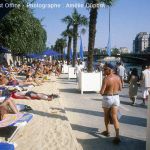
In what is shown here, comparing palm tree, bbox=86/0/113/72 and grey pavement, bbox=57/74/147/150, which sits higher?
palm tree, bbox=86/0/113/72

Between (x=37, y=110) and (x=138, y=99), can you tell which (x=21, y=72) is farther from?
(x=37, y=110)

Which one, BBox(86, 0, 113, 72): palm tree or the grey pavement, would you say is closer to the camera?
the grey pavement

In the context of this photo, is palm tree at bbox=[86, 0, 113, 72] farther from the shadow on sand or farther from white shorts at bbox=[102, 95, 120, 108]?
white shorts at bbox=[102, 95, 120, 108]

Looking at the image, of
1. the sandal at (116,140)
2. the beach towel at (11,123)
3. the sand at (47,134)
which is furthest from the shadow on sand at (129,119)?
the beach towel at (11,123)

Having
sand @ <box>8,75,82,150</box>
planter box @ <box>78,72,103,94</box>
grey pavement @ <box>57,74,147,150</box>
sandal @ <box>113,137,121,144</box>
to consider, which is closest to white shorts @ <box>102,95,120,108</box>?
sandal @ <box>113,137,121,144</box>

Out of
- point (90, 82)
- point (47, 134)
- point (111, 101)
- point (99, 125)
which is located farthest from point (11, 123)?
point (90, 82)

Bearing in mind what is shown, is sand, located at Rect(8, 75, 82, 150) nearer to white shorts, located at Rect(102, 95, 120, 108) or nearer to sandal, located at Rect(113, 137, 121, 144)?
sandal, located at Rect(113, 137, 121, 144)

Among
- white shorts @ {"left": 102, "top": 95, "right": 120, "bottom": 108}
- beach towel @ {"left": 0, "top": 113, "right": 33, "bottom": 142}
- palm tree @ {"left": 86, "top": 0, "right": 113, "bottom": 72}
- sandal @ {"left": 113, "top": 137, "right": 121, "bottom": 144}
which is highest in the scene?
palm tree @ {"left": 86, "top": 0, "right": 113, "bottom": 72}

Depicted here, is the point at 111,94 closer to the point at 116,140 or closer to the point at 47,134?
the point at 116,140

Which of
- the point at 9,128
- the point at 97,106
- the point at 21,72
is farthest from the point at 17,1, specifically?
the point at 9,128

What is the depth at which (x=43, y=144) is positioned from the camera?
6.85 meters

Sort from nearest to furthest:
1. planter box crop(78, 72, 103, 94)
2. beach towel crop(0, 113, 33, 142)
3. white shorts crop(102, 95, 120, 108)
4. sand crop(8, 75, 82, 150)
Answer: sand crop(8, 75, 82, 150) → beach towel crop(0, 113, 33, 142) → white shorts crop(102, 95, 120, 108) → planter box crop(78, 72, 103, 94)

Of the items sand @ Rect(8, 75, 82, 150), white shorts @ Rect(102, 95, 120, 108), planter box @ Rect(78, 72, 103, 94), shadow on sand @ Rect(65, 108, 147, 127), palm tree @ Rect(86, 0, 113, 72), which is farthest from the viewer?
palm tree @ Rect(86, 0, 113, 72)

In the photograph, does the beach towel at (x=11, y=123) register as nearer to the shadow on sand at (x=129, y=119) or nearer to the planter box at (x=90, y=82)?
the shadow on sand at (x=129, y=119)
